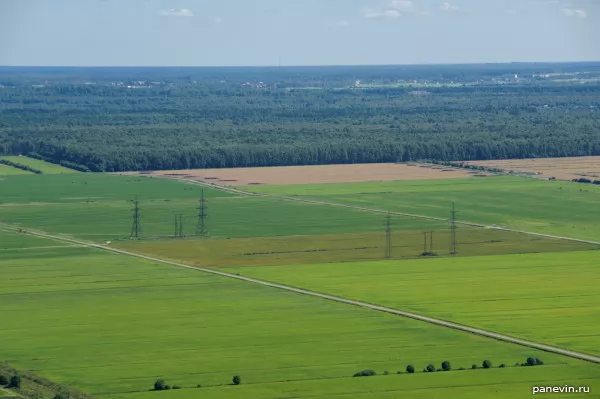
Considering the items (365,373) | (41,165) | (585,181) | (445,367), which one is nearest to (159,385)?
(365,373)

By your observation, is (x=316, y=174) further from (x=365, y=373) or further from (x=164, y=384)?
(x=164, y=384)

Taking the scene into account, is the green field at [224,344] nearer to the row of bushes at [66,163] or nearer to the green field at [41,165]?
the green field at [41,165]

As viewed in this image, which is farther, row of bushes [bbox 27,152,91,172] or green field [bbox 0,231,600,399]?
row of bushes [bbox 27,152,91,172]

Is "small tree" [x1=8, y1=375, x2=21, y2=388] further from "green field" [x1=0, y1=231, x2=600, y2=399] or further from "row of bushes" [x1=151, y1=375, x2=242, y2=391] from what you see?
"row of bushes" [x1=151, y1=375, x2=242, y2=391]

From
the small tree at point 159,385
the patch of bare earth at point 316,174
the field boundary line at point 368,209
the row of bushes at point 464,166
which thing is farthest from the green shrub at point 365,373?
the row of bushes at point 464,166

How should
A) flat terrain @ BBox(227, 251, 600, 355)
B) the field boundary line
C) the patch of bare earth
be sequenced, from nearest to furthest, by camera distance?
flat terrain @ BBox(227, 251, 600, 355)
the field boundary line
the patch of bare earth

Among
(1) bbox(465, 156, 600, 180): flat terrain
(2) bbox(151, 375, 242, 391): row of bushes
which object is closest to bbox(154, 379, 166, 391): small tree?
(2) bbox(151, 375, 242, 391): row of bushes
